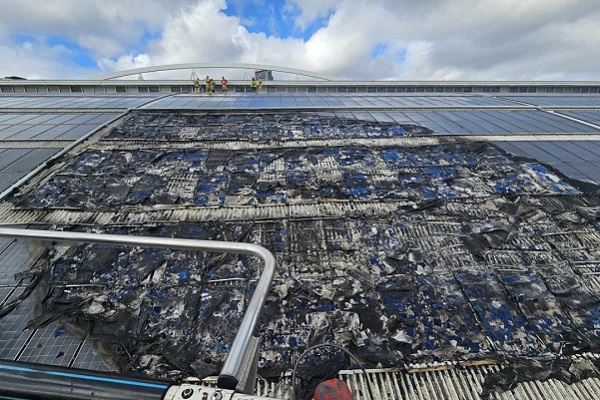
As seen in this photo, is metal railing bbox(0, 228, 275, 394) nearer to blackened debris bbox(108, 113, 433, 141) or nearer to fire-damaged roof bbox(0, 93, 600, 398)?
fire-damaged roof bbox(0, 93, 600, 398)

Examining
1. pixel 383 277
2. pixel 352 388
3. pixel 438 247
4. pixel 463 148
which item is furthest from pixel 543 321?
pixel 463 148

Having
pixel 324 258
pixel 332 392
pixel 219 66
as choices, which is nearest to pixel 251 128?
pixel 324 258

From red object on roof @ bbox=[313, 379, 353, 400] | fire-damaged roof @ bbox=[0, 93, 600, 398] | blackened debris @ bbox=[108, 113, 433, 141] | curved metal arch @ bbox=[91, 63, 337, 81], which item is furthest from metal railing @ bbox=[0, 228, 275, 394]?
curved metal arch @ bbox=[91, 63, 337, 81]

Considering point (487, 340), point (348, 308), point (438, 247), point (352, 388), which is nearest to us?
point (352, 388)

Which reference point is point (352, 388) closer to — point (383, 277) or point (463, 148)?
point (383, 277)

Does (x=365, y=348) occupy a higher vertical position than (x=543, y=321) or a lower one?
lower

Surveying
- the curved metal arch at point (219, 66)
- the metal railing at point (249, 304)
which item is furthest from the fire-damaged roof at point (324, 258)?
the curved metal arch at point (219, 66)

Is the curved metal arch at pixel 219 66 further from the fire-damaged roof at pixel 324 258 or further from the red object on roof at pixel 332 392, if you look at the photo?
the red object on roof at pixel 332 392

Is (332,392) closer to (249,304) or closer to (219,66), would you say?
(249,304)
